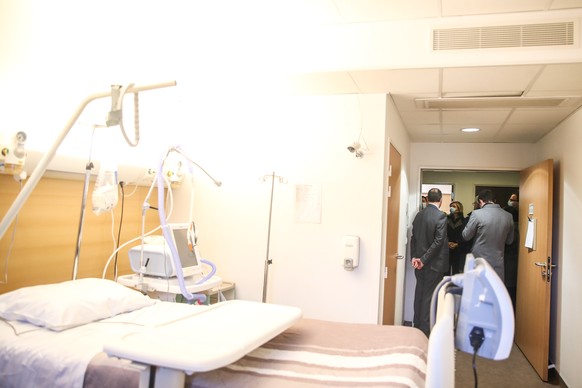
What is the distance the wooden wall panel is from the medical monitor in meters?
2.23

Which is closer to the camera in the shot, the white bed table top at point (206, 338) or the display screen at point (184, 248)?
the white bed table top at point (206, 338)

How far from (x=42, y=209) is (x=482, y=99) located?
10.1 ft

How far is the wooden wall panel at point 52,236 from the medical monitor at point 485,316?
2233mm

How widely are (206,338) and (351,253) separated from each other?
1.69 meters

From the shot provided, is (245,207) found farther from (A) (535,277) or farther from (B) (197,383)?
(A) (535,277)

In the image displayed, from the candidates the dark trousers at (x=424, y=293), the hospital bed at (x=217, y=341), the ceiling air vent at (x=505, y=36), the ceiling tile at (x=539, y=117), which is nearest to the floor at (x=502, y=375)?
the dark trousers at (x=424, y=293)

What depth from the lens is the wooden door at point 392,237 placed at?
140 inches

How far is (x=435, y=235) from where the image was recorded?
436 centimetres

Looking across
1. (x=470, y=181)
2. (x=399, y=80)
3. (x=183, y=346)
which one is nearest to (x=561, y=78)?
(x=399, y=80)

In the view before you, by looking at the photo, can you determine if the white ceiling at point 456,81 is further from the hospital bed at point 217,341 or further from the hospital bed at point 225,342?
the hospital bed at point 225,342

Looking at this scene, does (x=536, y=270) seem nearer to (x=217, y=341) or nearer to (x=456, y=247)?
(x=456, y=247)

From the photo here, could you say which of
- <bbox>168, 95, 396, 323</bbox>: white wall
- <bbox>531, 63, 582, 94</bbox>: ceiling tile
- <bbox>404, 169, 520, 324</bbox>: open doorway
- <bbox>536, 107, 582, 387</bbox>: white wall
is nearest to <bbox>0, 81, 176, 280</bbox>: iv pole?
<bbox>168, 95, 396, 323</bbox>: white wall

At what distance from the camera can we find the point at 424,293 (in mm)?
4504

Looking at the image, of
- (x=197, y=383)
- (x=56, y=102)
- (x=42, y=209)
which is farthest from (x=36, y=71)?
(x=197, y=383)
